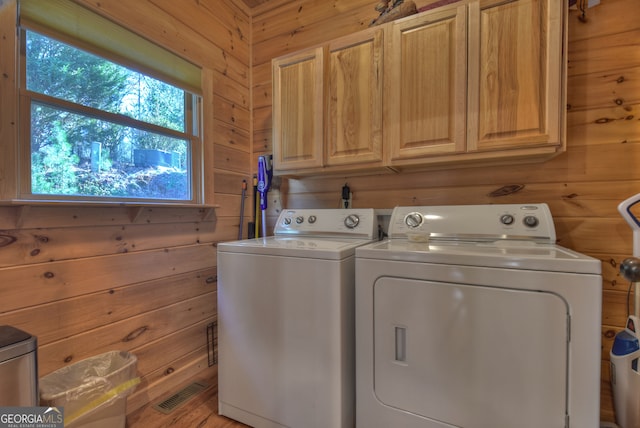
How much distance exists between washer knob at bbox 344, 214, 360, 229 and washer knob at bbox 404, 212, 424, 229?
0.27 meters

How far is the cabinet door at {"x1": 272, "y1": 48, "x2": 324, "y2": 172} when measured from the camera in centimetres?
180

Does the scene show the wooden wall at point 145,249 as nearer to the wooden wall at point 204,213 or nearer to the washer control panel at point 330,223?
the wooden wall at point 204,213

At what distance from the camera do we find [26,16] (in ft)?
4.03

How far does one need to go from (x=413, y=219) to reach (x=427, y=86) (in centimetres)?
68

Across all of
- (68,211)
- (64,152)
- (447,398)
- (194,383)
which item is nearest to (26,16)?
(64,152)

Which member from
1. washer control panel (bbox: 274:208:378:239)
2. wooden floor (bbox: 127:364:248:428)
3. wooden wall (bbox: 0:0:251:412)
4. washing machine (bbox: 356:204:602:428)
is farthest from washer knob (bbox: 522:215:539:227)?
wooden wall (bbox: 0:0:251:412)

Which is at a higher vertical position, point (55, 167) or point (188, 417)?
point (55, 167)

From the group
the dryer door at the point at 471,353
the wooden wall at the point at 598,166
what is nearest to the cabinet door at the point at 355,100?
the wooden wall at the point at 598,166

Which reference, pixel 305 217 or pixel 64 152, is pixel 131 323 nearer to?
pixel 64 152

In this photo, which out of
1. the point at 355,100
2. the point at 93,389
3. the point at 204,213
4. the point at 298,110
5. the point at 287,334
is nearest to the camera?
the point at 93,389

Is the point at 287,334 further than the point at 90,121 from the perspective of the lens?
No

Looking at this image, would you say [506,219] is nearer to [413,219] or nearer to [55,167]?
[413,219]

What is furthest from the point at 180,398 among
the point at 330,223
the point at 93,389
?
the point at 330,223

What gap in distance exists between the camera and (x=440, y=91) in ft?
4.87
